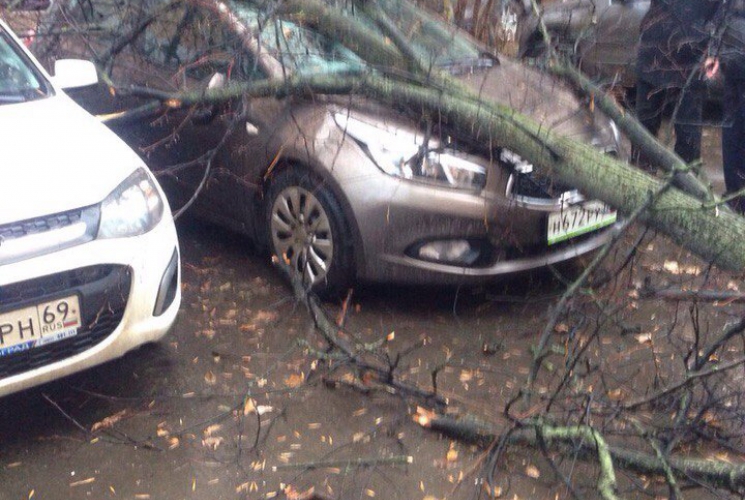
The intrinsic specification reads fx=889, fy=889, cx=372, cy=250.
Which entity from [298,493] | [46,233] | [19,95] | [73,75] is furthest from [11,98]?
[298,493]

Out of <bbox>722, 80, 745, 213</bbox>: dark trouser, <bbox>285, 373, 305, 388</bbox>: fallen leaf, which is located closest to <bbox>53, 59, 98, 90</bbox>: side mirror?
<bbox>285, 373, 305, 388</bbox>: fallen leaf

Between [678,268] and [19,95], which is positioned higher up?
[19,95]

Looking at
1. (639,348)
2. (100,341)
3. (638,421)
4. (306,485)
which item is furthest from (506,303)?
(100,341)

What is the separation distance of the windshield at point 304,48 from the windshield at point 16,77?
1.07m

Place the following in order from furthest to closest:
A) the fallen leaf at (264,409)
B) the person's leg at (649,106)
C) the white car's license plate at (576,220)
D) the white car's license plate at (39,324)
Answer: the person's leg at (649,106) → the white car's license plate at (576,220) → the fallen leaf at (264,409) → the white car's license plate at (39,324)

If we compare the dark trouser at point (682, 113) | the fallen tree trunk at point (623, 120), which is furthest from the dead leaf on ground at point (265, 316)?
the dark trouser at point (682, 113)

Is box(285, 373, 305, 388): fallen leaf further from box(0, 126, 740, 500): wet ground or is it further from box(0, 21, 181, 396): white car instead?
box(0, 21, 181, 396): white car

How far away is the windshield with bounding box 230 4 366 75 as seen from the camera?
4465 mm

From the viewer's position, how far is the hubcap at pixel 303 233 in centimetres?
439

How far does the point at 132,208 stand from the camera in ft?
11.5

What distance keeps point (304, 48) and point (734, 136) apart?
2.81m

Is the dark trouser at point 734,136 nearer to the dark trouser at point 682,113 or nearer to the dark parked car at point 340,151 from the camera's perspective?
the dark trouser at point 682,113

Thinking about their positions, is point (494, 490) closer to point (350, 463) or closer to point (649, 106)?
point (350, 463)

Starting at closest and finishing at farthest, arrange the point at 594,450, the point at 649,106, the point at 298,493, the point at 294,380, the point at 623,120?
the point at 594,450
the point at 298,493
the point at 294,380
the point at 623,120
the point at 649,106
